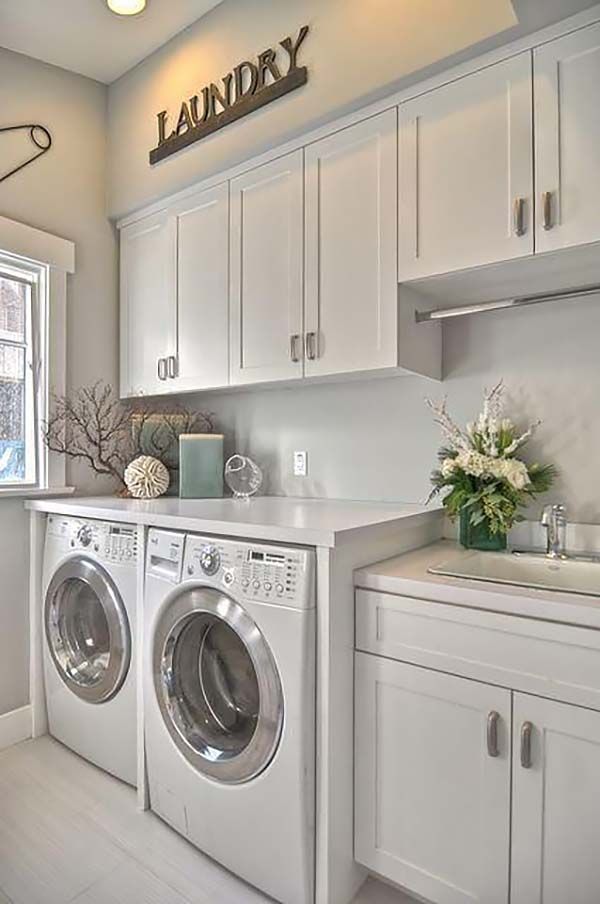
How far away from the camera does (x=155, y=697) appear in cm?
184

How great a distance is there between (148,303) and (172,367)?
A: 38cm

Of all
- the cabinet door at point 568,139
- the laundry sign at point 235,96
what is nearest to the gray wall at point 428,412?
the cabinet door at point 568,139

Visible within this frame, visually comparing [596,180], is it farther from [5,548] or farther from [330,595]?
[5,548]

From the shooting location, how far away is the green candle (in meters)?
2.42

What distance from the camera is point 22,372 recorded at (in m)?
2.50

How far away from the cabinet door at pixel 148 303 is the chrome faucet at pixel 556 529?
1718 mm

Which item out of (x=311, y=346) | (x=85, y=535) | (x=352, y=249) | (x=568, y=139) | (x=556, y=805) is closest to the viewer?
(x=556, y=805)

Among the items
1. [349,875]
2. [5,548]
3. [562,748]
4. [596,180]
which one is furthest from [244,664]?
[596,180]

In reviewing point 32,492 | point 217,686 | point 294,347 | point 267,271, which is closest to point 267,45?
point 267,271

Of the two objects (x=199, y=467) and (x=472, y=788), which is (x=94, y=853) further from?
(x=199, y=467)

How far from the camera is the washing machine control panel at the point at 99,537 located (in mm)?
1997

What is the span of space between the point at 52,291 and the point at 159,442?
85cm

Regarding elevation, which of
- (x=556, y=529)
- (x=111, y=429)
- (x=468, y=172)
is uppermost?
(x=468, y=172)

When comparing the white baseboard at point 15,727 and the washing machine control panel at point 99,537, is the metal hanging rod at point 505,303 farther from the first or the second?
the white baseboard at point 15,727
